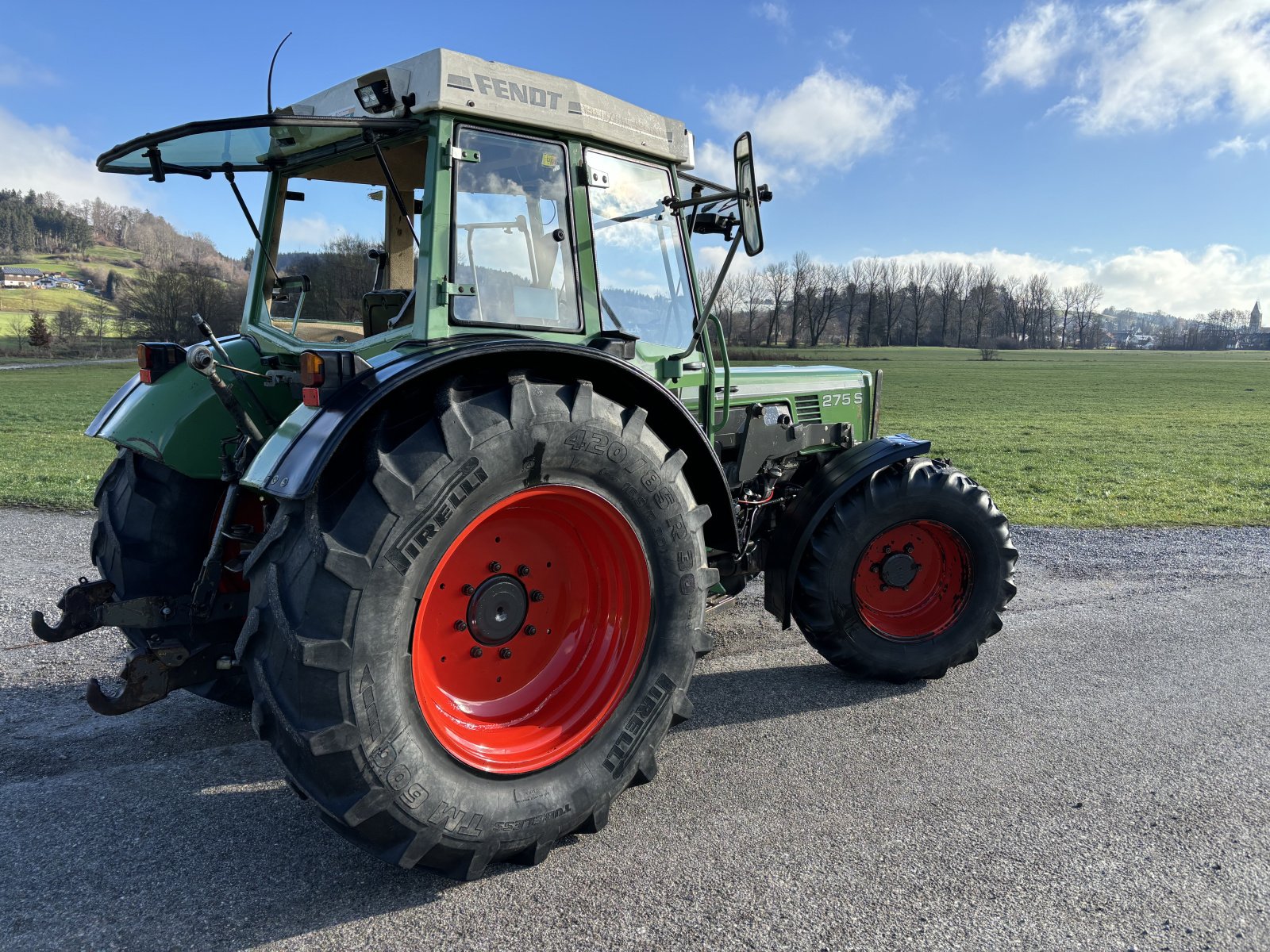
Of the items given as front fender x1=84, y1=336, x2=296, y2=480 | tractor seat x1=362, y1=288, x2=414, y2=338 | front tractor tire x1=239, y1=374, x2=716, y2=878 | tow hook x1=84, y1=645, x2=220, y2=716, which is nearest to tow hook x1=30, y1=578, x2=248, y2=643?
tow hook x1=84, y1=645, x2=220, y2=716

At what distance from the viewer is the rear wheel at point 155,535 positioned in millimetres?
3459

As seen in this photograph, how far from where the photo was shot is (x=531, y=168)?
3197 mm

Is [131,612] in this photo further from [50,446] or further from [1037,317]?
[1037,317]

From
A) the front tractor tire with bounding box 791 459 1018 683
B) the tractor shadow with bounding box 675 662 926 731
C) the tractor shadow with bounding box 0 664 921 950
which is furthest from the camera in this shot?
the front tractor tire with bounding box 791 459 1018 683

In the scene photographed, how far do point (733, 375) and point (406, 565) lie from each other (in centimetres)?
252

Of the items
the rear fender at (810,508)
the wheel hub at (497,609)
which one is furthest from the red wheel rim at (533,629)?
the rear fender at (810,508)

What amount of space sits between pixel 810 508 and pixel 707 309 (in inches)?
46.8

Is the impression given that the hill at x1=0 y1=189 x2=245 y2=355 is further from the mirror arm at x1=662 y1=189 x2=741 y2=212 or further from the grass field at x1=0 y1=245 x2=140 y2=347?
the mirror arm at x1=662 y1=189 x2=741 y2=212

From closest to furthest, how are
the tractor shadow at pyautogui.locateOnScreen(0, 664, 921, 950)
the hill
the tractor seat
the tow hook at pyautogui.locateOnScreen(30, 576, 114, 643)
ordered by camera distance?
the tractor shadow at pyautogui.locateOnScreen(0, 664, 921, 950)
the tow hook at pyautogui.locateOnScreen(30, 576, 114, 643)
the tractor seat
the hill

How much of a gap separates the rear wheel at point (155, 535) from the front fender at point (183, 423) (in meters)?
0.13

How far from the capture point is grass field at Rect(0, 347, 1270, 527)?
32.7 feet

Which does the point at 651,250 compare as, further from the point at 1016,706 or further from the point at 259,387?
the point at 1016,706

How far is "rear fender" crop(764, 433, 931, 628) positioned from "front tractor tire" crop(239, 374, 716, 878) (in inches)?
50.6

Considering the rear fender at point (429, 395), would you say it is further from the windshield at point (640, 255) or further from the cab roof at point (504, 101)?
the cab roof at point (504, 101)
